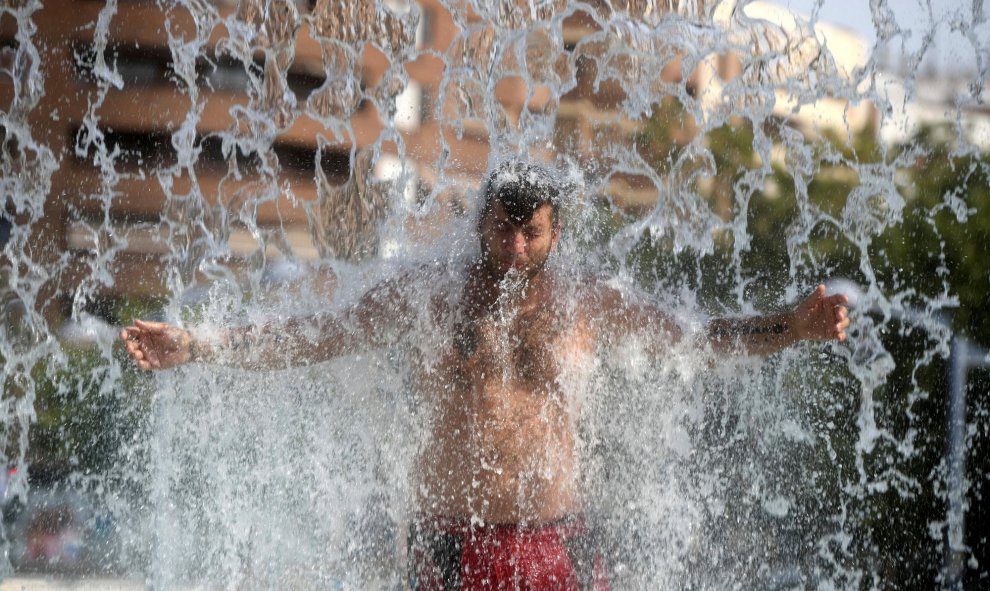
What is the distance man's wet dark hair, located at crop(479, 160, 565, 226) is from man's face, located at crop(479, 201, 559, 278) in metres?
0.01

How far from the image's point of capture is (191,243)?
29.9 ft

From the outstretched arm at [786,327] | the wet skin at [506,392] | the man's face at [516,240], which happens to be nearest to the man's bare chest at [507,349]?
the wet skin at [506,392]

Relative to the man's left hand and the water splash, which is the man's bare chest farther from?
the man's left hand

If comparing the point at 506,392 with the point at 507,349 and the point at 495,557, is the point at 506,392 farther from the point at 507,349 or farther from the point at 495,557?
the point at 495,557

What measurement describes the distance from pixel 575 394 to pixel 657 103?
524cm

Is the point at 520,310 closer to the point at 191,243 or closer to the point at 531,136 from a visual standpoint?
the point at 531,136

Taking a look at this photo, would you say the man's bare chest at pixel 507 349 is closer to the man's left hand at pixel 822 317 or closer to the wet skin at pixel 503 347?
the wet skin at pixel 503 347

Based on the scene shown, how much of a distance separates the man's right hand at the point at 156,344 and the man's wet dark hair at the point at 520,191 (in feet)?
3.06

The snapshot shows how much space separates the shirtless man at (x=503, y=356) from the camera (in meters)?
2.91

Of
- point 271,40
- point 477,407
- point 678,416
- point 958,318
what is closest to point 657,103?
point 958,318

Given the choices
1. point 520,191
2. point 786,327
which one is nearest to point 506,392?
point 520,191

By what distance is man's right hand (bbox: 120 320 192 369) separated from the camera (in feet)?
9.56

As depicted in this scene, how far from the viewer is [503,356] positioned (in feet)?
9.91

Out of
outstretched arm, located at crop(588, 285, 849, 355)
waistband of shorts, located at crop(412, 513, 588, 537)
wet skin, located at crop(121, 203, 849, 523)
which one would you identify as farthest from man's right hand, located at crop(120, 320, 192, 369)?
outstretched arm, located at crop(588, 285, 849, 355)
